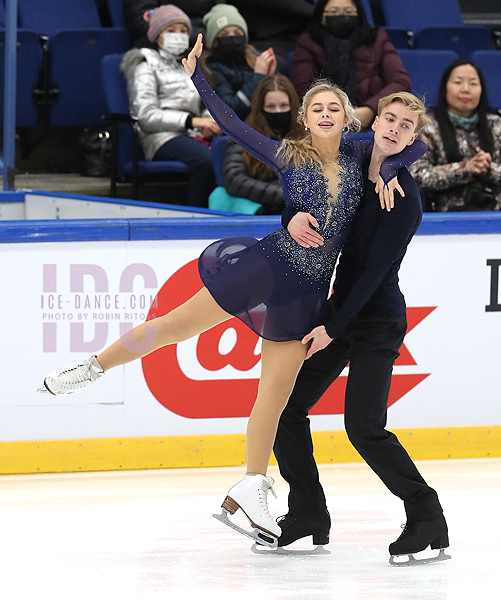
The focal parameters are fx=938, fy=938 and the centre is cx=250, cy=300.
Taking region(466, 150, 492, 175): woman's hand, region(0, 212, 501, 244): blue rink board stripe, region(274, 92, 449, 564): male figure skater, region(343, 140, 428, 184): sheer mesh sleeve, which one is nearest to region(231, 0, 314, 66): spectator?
region(466, 150, 492, 175): woman's hand

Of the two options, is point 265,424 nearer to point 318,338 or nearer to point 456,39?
point 318,338

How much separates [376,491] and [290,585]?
1.05 m

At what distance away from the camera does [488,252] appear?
3988 mm

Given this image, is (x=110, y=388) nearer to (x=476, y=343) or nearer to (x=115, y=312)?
(x=115, y=312)

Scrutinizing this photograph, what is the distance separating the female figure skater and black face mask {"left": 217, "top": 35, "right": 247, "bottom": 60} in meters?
2.95

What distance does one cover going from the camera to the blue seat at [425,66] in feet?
20.5

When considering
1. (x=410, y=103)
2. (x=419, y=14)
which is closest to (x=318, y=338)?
(x=410, y=103)

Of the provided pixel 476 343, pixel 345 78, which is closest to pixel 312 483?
pixel 476 343

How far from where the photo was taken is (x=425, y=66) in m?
6.30

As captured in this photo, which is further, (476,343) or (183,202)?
(183,202)

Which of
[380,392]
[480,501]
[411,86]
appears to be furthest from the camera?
[411,86]

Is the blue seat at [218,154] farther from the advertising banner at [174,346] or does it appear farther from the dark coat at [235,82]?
the advertising banner at [174,346]

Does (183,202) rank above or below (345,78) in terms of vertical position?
below

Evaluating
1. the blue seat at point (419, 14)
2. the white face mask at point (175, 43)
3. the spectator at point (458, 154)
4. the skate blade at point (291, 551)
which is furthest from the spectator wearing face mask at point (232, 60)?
the skate blade at point (291, 551)
